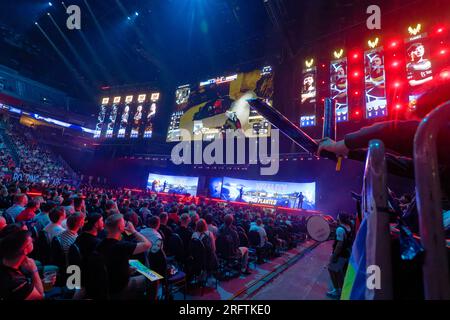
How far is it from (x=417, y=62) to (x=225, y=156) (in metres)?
14.1

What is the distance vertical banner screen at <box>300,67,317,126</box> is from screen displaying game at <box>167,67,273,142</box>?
8.35 ft

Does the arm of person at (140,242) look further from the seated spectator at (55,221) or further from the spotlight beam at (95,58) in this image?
the spotlight beam at (95,58)

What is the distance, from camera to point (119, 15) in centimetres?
1636

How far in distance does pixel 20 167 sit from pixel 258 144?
22032 millimetres

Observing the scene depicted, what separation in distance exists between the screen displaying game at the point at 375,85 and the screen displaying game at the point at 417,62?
1.19 m

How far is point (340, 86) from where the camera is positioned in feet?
47.5

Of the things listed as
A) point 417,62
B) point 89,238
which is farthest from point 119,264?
point 417,62

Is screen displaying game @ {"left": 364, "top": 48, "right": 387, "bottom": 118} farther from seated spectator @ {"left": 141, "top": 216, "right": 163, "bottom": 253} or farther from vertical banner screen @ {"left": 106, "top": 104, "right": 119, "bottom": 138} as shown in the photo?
vertical banner screen @ {"left": 106, "top": 104, "right": 119, "bottom": 138}

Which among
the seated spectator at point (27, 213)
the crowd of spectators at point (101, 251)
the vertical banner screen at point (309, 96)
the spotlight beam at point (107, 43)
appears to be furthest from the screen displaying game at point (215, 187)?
the seated spectator at point (27, 213)

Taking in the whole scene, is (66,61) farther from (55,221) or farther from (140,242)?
(140,242)

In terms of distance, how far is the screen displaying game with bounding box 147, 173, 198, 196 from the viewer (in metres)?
21.4

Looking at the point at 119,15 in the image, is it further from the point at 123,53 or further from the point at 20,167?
the point at 20,167

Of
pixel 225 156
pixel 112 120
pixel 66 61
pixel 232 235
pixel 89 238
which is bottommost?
pixel 232 235

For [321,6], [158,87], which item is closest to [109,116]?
[158,87]
